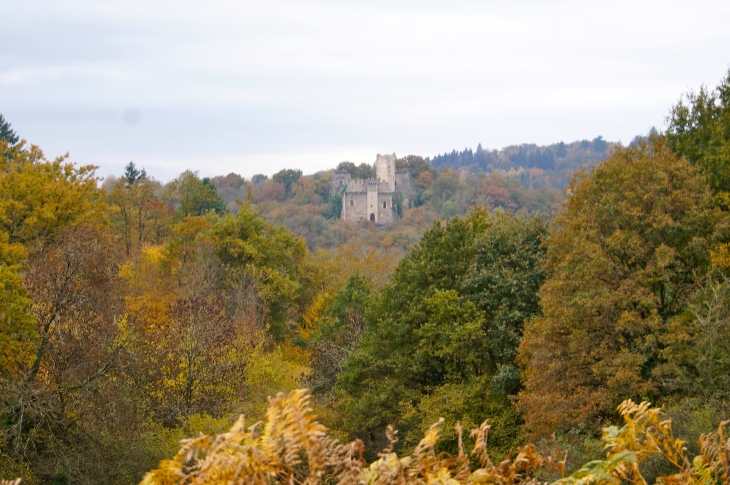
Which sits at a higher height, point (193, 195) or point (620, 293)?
point (193, 195)

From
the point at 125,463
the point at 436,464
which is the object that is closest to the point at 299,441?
the point at 436,464

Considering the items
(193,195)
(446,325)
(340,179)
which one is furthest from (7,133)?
(340,179)

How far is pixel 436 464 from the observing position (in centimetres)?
388

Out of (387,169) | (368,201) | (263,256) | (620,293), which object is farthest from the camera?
(387,169)

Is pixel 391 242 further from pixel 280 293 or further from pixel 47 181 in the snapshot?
Answer: pixel 47 181

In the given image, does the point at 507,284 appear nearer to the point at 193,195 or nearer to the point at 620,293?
the point at 620,293

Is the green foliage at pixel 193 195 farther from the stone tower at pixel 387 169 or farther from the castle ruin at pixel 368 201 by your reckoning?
the stone tower at pixel 387 169

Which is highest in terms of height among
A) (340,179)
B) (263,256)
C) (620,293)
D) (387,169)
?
(387,169)

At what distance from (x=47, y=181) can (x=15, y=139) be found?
3633 cm

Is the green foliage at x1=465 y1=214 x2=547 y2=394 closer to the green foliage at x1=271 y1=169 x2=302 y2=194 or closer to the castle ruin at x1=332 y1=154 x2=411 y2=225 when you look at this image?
the castle ruin at x1=332 y1=154 x2=411 y2=225

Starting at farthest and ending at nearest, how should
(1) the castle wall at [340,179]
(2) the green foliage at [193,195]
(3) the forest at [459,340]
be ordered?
(1) the castle wall at [340,179], (2) the green foliage at [193,195], (3) the forest at [459,340]

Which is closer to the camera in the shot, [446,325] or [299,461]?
[299,461]

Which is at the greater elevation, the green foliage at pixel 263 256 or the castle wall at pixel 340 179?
the castle wall at pixel 340 179

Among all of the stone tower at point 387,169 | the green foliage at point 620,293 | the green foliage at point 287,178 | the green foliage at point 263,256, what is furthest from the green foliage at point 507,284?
the green foliage at point 287,178
